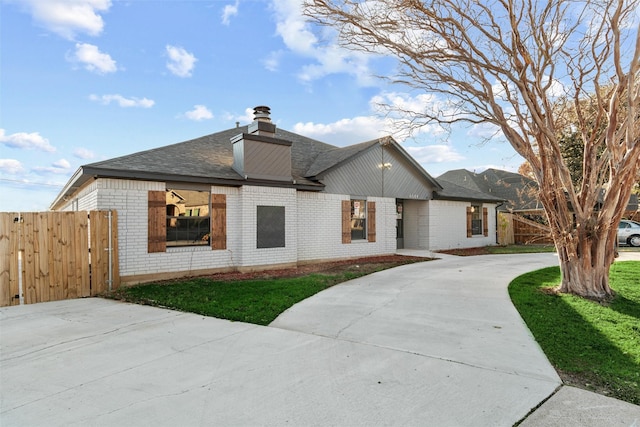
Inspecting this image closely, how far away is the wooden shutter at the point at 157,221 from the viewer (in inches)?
350

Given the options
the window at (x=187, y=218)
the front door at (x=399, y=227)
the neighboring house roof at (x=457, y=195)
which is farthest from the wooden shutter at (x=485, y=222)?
the window at (x=187, y=218)

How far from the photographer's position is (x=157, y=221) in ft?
29.5

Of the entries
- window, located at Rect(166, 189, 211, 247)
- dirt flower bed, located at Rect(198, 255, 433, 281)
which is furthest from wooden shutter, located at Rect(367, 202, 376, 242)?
window, located at Rect(166, 189, 211, 247)

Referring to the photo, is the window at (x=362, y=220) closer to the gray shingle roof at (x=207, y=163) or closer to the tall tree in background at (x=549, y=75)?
the gray shingle roof at (x=207, y=163)

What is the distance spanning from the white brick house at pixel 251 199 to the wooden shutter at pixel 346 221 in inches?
1.5

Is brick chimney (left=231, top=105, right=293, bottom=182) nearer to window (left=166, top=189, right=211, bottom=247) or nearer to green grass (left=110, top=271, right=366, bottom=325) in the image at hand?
window (left=166, top=189, right=211, bottom=247)

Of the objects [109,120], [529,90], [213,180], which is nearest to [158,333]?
[213,180]

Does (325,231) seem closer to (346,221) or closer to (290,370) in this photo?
(346,221)

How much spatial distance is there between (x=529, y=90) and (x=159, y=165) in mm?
8819

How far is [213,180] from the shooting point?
970 centimetres

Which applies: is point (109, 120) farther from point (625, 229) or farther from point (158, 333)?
point (625, 229)

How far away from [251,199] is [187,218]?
1.88 metres

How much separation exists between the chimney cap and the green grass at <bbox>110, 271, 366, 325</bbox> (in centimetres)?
537

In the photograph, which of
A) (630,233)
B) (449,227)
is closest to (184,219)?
(449,227)
